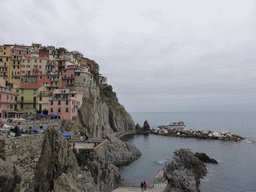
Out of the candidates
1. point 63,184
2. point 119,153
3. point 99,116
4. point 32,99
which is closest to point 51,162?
point 63,184

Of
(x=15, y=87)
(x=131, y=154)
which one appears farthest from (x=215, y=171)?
(x=15, y=87)

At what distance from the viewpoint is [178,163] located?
3662cm

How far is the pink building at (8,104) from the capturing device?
4429 cm

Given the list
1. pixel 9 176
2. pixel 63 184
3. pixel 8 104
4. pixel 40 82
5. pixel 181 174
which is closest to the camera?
pixel 9 176

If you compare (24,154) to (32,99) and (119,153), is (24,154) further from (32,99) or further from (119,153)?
(32,99)

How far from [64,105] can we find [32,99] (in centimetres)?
1065

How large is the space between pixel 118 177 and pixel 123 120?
2638 inches

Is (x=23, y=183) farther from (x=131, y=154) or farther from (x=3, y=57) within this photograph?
(x=3, y=57)

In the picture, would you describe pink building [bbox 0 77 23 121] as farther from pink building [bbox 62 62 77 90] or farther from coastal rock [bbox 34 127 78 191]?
coastal rock [bbox 34 127 78 191]

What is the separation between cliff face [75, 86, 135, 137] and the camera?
57.9 meters

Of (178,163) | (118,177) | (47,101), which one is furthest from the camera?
(47,101)

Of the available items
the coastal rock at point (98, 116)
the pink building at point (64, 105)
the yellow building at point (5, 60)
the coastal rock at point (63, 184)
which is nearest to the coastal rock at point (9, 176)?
the coastal rock at point (63, 184)

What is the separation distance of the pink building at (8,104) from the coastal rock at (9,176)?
4008cm

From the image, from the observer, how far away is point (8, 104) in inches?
1881
